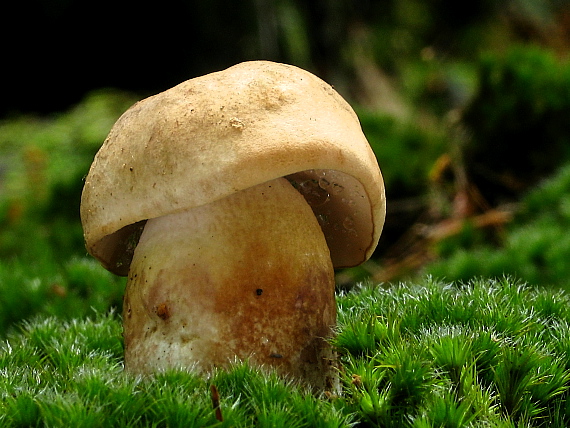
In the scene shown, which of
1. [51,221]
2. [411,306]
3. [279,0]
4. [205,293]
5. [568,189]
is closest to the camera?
[205,293]

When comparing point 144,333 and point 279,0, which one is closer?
point 144,333

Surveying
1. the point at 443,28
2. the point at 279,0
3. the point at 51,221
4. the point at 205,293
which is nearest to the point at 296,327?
the point at 205,293

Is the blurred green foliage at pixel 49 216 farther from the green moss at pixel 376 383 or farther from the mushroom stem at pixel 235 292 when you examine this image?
the green moss at pixel 376 383

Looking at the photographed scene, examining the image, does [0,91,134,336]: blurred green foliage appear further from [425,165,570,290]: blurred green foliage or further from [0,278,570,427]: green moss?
[425,165,570,290]: blurred green foliage

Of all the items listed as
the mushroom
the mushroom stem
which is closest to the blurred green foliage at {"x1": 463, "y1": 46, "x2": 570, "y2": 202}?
the mushroom

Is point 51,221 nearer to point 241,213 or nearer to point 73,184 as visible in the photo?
point 73,184

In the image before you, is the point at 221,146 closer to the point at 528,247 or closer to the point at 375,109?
the point at 528,247

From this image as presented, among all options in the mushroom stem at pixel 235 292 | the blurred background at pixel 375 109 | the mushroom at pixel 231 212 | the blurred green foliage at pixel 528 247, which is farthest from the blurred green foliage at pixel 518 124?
the mushroom stem at pixel 235 292
